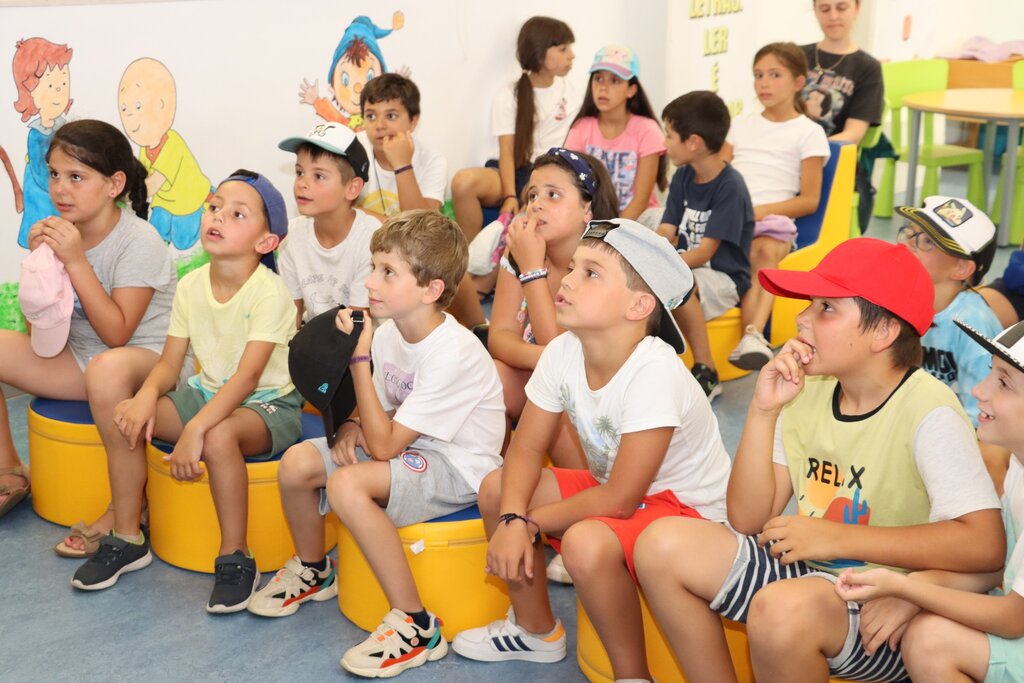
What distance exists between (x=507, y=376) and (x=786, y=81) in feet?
7.12

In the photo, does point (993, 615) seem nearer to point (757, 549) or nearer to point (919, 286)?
point (757, 549)

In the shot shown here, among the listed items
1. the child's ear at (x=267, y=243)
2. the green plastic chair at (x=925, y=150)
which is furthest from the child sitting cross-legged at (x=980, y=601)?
the green plastic chair at (x=925, y=150)

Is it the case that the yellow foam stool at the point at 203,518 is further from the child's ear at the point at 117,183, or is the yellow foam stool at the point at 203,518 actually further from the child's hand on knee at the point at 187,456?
the child's ear at the point at 117,183

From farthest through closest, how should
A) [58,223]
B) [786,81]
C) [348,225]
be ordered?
[786,81]
[348,225]
[58,223]

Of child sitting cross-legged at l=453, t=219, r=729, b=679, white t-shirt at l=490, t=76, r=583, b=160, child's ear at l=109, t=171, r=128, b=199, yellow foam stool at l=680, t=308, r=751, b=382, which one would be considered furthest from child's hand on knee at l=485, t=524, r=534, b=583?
white t-shirt at l=490, t=76, r=583, b=160

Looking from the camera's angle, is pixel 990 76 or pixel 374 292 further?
pixel 990 76

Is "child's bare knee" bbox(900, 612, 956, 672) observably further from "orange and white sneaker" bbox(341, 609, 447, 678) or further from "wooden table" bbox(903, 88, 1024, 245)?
"wooden table" bbox(903, 88, 1024, 245)

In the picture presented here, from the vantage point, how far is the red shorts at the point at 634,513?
2.02 meters

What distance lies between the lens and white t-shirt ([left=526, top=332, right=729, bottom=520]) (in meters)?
2.07

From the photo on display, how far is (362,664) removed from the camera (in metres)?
2.23

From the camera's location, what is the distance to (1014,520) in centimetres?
175

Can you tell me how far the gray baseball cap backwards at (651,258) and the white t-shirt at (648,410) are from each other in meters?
0.10

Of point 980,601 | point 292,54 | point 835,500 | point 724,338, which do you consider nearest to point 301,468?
point 835,500

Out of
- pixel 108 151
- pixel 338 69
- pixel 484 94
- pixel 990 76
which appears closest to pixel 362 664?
pixel 108 151
